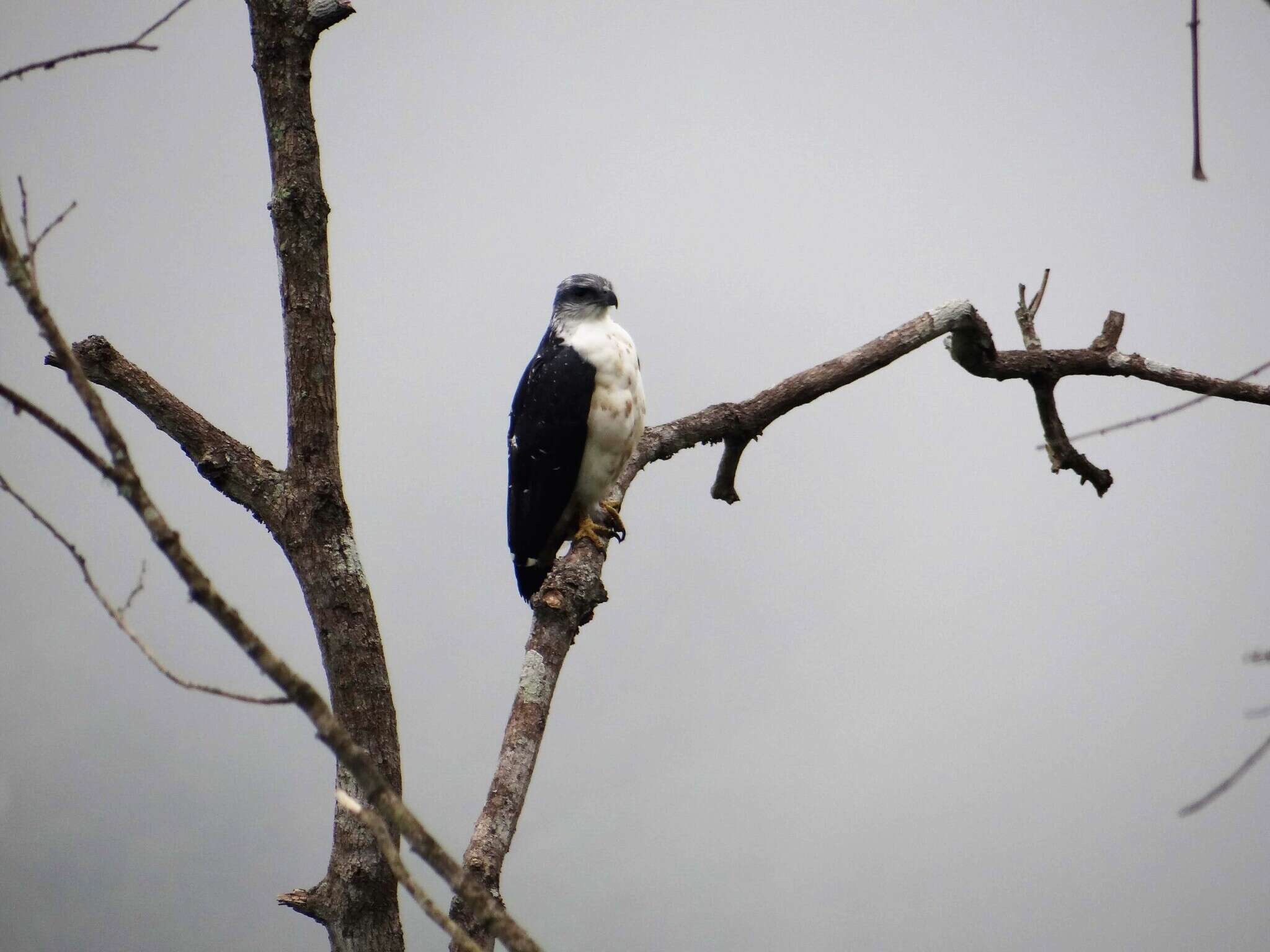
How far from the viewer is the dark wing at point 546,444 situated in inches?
132

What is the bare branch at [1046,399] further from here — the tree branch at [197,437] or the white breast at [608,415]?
the tree branch at [197,437]

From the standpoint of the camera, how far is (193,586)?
109cm

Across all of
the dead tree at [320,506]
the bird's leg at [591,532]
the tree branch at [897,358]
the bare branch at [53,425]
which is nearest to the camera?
the bare branch at [53,425]

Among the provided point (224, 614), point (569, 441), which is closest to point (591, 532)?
point (569, 441)

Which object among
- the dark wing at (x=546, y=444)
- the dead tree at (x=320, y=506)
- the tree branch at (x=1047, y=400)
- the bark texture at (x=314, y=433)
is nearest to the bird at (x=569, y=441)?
the dark wing at (x=546, y=444)

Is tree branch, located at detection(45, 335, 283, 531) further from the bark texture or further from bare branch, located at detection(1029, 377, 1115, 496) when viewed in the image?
bare branch, located at detection(1029, 377, 1115, 496)

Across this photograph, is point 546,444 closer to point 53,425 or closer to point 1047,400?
point 1047,400

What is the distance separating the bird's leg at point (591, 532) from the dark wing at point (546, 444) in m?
0.08

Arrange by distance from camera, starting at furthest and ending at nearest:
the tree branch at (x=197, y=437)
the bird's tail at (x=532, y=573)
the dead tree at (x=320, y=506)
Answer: the bird's tail at (x=532, y=573) → the tree branch at (x=197, y=437) → the dead tree at (x=320, y=506)

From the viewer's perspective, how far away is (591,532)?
3.33 meters

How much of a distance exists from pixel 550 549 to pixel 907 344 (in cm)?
129

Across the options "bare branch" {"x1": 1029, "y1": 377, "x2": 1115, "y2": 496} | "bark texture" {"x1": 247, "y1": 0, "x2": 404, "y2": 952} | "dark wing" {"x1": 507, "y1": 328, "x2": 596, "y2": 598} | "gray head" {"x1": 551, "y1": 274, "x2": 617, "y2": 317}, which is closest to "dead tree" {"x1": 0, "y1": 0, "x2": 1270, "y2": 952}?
"bark texture" {"x1": 247, "y1": 0, "x2": 404, "y2": 952}

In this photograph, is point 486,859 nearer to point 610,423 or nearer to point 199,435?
point 199,435

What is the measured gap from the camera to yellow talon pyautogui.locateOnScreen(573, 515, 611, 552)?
3316mm
